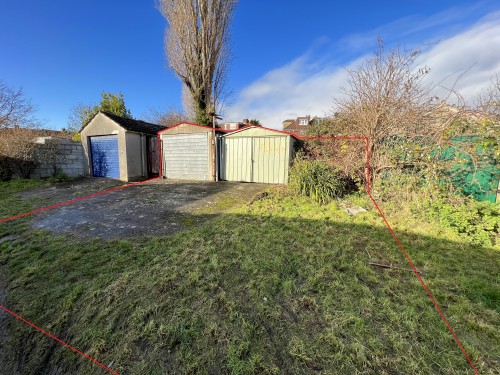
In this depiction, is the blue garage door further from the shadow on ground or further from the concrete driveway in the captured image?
the shadow on ground

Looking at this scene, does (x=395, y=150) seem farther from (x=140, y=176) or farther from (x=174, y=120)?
(x=174, y=120)

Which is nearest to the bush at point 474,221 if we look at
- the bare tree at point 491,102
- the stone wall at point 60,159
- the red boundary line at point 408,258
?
the red boundary line at point 408,258

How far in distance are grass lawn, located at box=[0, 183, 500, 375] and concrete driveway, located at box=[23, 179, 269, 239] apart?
559 millimetres

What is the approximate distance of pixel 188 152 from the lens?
9867 mm

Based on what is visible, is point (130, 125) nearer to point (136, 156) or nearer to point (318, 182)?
point (136, 156)

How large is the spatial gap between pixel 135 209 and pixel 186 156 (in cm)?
487

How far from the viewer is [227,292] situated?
2.33 metres

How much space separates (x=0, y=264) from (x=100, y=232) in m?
1.25

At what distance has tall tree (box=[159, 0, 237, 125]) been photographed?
37.3 ft

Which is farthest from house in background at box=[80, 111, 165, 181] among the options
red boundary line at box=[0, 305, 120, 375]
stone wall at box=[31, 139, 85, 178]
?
red boundary line at box=[0, 305, 120, 375]

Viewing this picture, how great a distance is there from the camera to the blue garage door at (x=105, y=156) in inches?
416

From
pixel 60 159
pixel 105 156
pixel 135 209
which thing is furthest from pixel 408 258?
pixel 60 159

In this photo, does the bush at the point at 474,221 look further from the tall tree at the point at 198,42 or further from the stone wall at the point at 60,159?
the stone wall at the point at 60,159

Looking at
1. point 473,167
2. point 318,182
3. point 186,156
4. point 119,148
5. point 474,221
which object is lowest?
point 474,221
